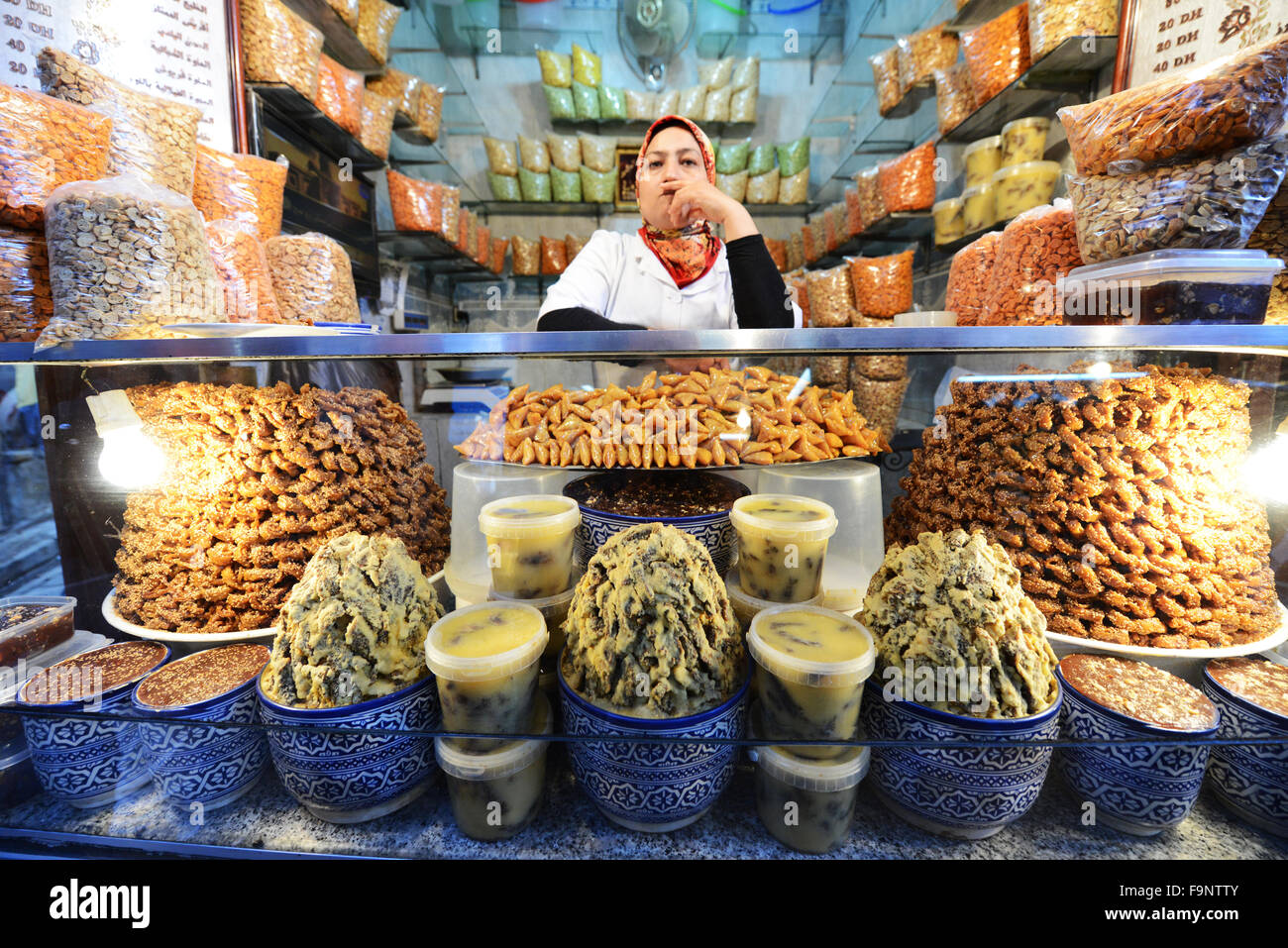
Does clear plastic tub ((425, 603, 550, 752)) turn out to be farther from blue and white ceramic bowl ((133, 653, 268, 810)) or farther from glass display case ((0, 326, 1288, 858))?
blue and white ceramic bowl ((133, 653, 268, 810))

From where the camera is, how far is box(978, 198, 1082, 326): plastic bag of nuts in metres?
1.09

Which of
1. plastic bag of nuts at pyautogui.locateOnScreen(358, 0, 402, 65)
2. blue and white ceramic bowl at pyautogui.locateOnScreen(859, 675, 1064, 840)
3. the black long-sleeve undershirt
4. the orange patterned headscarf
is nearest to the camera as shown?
blue and white ceramic bowl at pyautogui.locateOnScreen(859, 675, 1064, 840)

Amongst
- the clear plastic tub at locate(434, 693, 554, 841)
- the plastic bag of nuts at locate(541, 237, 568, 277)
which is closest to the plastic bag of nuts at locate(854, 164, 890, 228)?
the plastic bag of nuts at locate(541, 237, 568, 277)

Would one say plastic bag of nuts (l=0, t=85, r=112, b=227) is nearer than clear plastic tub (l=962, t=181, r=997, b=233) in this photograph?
Yes

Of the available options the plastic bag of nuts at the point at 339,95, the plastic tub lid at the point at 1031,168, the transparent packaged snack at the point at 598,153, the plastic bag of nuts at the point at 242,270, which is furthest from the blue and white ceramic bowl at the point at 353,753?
the transparent packaged snack at the point at 598,153

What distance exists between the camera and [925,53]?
2916 millimetres

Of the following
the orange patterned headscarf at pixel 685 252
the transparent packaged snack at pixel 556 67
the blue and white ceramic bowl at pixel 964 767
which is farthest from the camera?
the transparent packaged snack at pixel 556 67

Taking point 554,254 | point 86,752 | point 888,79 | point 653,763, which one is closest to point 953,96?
point 888,79

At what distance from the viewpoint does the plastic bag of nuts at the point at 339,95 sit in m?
2.68

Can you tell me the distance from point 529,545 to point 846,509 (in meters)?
0.66

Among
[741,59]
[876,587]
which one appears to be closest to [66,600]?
[876,587]

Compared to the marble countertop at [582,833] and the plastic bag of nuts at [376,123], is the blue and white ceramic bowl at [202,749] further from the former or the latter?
the plastic bag of nuts at [376,123]

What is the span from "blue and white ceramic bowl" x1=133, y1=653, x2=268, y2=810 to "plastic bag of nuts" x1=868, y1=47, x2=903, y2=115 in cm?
422

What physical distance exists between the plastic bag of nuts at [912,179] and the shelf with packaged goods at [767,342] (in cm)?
266
